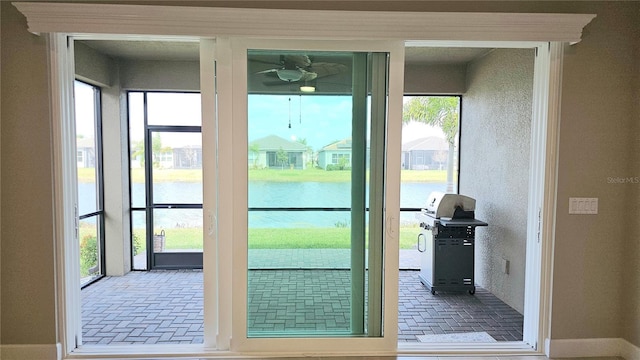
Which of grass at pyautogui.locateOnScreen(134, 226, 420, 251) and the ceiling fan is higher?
the ceiling fan

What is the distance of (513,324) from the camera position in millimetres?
3238

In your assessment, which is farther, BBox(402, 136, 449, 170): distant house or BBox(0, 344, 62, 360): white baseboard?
BBox(402, 136, 449, 170): distant house

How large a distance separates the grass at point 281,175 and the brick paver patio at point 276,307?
23.0 inches

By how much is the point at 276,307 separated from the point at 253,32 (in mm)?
1899

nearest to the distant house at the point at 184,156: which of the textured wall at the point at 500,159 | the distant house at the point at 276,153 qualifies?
the distant house at the point at 276,153

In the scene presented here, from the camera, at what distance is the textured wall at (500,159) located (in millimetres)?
3498

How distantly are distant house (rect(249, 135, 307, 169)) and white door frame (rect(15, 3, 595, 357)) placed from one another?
0.23m

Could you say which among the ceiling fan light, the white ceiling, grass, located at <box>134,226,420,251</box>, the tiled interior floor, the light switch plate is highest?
the white ceiling

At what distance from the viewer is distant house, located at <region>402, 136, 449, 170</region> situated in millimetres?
4895

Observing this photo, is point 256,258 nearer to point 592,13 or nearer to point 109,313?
point 109,313

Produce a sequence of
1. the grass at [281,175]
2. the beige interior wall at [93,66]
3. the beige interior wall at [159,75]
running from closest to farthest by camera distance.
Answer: the grass at [281,175], the beige interior wall at [93,66], the beige interior wall at [159,75]

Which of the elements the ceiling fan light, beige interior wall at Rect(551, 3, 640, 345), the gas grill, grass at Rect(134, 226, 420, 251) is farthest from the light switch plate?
the ceiling fan light

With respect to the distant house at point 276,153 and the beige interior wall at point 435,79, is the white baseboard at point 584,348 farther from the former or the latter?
the beige interior wall at point 435,79

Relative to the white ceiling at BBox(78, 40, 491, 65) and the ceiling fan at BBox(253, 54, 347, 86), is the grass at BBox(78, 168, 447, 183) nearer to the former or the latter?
the ceiling fan at BBox(253, 54, 347, 86)
